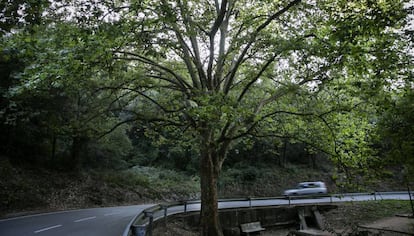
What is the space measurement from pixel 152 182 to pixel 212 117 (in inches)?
720

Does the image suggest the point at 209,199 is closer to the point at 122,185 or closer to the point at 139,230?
the point at 139,230

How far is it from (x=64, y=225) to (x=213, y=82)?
323 inches

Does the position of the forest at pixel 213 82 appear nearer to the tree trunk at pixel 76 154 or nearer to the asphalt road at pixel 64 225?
the tree trunk at pixel 76 154

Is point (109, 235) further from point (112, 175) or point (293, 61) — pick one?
point (112, 175)

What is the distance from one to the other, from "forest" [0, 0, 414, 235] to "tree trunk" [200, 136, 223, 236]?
0.05 meters

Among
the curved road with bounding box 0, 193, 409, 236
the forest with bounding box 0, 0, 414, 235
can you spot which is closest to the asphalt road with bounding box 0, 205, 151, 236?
the curved road with bounding box 0, 193, 409, 236

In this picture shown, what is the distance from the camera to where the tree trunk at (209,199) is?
36.6 feet

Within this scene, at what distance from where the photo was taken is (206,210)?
1134 cm

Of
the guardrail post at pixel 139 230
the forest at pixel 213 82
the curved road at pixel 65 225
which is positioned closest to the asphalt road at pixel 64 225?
the curved road at pixel 65 225

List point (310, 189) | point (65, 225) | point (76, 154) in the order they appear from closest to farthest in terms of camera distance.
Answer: point (65, 225) → point (76, 154) → point (310, 189)

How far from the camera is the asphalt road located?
9508mm

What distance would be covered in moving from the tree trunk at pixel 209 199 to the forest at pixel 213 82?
0.18 feet

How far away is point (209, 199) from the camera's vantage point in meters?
11.4

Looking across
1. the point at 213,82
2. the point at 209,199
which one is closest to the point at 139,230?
the point at 209,199
